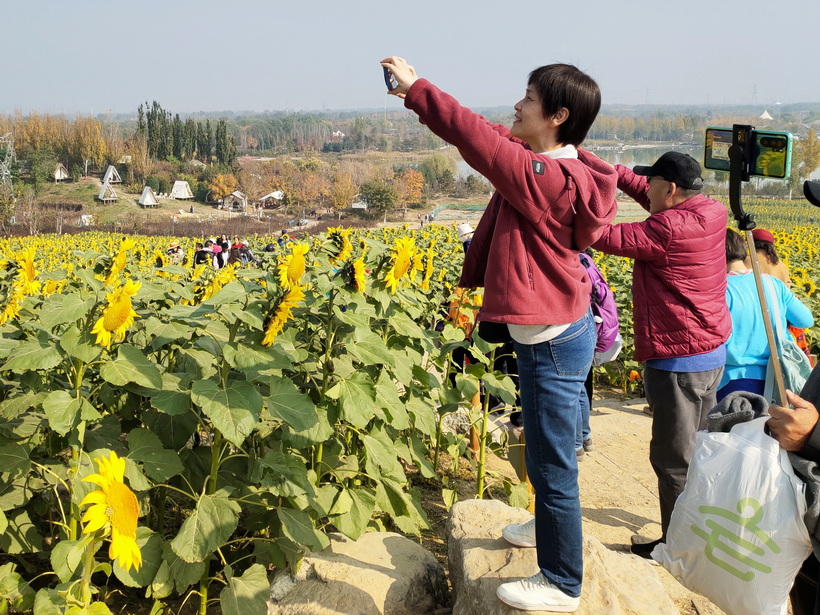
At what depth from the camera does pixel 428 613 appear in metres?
2.51

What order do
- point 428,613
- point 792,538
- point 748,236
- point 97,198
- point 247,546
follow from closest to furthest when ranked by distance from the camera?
point 792,538 → point 748,236 → point 428,613 → point 247,546 → point 97,198

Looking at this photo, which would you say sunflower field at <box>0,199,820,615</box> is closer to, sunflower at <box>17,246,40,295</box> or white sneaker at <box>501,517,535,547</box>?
sunflower at <box>17,246,40,295</box>

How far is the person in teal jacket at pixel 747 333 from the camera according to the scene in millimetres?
3188

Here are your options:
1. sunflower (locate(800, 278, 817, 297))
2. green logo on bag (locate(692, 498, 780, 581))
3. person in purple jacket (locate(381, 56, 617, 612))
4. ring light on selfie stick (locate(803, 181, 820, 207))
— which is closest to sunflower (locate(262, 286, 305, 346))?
person in purple jacket (locate(381, 56, 617, 612))

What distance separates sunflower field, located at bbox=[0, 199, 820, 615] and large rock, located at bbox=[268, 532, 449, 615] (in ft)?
0.35

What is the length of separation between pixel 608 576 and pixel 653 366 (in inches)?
37.5

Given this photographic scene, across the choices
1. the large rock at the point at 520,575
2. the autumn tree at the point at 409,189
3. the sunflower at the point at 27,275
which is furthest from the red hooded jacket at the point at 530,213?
the autumn tree at the point at 409,189

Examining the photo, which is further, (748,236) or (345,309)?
(345,309)

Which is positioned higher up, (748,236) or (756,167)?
(756,167)

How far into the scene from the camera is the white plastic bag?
1637 millimetres

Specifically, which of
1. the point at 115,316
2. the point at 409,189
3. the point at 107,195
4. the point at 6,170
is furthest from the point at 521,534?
the point at 107,195

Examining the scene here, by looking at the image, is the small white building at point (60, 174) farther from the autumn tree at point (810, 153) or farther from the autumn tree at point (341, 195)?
the autumn tree at point (810, 153)

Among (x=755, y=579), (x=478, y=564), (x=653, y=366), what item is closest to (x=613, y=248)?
(x=653, y=366)

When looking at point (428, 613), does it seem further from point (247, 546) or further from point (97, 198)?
point (97, 198)
